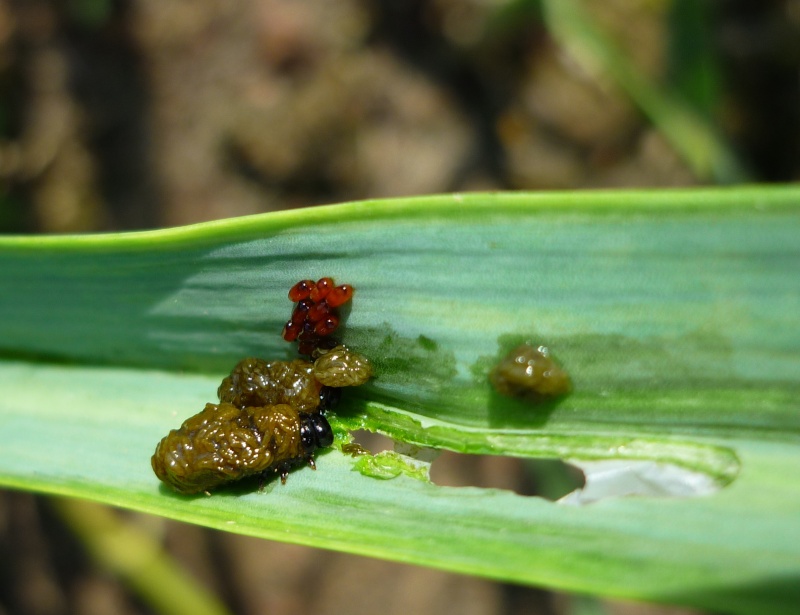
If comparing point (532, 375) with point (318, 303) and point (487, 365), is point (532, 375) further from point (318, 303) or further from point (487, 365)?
point (318, 303)

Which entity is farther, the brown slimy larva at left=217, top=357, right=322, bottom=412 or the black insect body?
the brown slimy larva at left=217, top=357, right=322, bottom=412

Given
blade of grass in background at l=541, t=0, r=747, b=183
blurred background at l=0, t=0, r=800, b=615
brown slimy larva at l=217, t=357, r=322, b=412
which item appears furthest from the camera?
blurred background at l=0, t=0, r=800, b=615

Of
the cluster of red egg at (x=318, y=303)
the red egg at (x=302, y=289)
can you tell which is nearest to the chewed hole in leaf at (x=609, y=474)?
the cluster of red egg at (x=318, y=303)

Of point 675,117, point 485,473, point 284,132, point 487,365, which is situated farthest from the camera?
point 284,132

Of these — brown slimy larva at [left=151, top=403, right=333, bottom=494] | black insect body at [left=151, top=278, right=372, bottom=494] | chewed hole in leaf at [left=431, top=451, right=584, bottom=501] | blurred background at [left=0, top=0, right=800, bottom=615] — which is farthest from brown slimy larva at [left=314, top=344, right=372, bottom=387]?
blurred background at [left=0, top=0, right=800, bottom=615]

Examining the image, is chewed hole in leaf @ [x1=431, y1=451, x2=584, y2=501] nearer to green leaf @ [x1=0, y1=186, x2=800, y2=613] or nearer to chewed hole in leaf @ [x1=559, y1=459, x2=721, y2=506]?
green leaf @ [x1=0, y1=186, x2=800, y2=613]

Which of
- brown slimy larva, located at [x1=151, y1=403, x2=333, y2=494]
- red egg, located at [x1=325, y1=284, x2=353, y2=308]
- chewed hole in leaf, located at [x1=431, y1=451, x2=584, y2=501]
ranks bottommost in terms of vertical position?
brown slimy larva, located at [x1=151, y1=403, x2=333, y2=494]

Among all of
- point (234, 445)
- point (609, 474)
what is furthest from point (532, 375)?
point (234, 445)
